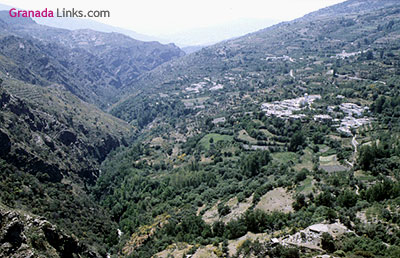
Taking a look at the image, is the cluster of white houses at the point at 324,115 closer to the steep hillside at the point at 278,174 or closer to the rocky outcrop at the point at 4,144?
the steep hillside at the point at 278,174

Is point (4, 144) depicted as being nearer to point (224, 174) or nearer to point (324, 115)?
point (224, 174)

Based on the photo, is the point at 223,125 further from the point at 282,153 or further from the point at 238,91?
the point at 238,91

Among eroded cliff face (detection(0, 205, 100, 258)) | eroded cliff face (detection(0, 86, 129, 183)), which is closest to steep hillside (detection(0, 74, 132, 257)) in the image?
eroded cliff face (detection(0, 86, 129, 183))

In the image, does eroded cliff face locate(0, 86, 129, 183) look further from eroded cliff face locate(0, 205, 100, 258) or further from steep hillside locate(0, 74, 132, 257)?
eroded cliff face locate(0, 205, 100, 258)

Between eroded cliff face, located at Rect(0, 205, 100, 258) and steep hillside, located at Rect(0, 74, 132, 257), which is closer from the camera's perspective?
eroded cliff face, located at Rect(0, 205, 100, 258)

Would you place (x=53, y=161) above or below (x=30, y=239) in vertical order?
below

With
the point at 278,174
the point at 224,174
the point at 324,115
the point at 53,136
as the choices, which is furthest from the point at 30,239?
the point at 324,115
